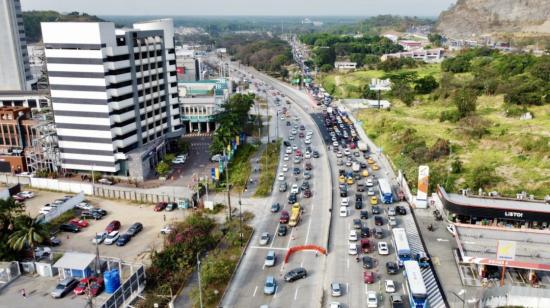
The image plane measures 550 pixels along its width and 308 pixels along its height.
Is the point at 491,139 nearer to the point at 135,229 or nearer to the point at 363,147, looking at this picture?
the point at 363,147

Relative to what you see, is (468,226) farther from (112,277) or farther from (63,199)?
(63,199)

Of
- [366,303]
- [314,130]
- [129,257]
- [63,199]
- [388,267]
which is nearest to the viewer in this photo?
[366,303]

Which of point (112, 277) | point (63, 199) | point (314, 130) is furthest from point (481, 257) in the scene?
point (314, 130)

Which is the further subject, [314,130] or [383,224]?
[314,130]

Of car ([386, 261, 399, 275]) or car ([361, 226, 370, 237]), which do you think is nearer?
car ([386, 261, 399, 275])

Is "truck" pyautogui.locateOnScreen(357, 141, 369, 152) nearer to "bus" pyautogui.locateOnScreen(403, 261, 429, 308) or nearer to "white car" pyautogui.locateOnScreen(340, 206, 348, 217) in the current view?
"white car" pyautogui.locateOnScreen(340, 206, 348, 217)

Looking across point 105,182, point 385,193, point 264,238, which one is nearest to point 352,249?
point 264,238

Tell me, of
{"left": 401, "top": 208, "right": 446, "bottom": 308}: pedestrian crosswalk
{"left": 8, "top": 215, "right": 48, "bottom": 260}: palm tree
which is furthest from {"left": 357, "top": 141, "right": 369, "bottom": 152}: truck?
{"left": 8, "top": 215, "right": 48, "bottom": 260}: palm tree
